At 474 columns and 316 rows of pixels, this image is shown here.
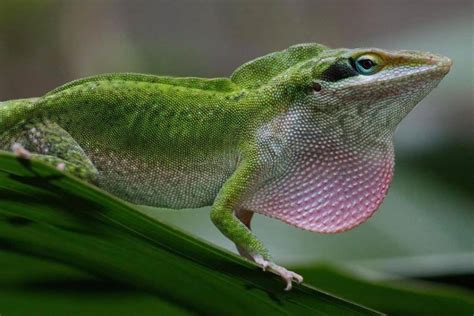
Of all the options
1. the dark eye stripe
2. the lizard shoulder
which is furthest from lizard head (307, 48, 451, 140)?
the lizard shoulder

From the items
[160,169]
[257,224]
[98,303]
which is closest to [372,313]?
[98,303]

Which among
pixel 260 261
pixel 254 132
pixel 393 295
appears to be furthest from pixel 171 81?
pixel 393 295

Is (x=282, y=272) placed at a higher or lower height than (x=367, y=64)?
lower

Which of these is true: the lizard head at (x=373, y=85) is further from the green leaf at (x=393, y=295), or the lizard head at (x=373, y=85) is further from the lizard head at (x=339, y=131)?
the green leaf at (x=393, y=295)

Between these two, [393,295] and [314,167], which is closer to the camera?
[393,295]

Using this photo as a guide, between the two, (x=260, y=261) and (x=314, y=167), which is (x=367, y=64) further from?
(x=260, y=261)

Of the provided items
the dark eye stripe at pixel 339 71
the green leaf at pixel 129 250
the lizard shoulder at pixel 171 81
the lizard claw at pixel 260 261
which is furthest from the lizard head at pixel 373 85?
the green leaf at pixel 129 250
